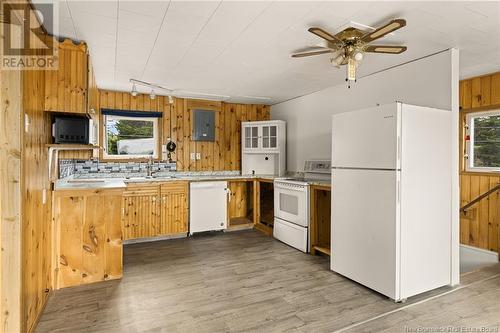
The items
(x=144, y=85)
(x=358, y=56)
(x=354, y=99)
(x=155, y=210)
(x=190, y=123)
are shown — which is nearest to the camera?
(x=358, y=56)

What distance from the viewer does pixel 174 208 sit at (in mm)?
4414

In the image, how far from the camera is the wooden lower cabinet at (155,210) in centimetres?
417

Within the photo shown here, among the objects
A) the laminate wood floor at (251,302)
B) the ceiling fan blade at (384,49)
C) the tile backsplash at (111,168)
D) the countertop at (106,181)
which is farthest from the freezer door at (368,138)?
the tile backsplash at (111,168)

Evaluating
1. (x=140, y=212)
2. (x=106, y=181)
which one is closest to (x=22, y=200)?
(x=106, y=181)

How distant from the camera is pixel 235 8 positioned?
205cm

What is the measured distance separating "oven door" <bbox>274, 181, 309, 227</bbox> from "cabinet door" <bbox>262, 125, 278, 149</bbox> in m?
1.02

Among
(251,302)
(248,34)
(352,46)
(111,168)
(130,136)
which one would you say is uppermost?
(248,34)

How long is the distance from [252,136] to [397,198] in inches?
128

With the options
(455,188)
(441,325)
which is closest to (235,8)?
(455,188)

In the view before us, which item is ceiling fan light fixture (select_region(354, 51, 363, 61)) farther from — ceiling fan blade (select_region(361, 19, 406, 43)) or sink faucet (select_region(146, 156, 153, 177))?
sink faucet (select_region(146, 156, 153, 177))

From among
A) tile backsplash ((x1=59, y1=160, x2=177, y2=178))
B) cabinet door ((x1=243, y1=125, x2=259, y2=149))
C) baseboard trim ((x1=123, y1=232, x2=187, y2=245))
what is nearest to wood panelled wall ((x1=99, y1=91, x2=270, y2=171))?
tile backsplash ((x1=59, y1=160, x2=177, y2=178))

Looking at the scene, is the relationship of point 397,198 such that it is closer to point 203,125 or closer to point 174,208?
point 174,208

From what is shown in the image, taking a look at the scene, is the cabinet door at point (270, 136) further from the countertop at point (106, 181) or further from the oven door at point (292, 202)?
the oven door at point (292, 202)

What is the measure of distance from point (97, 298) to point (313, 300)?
1921mm
